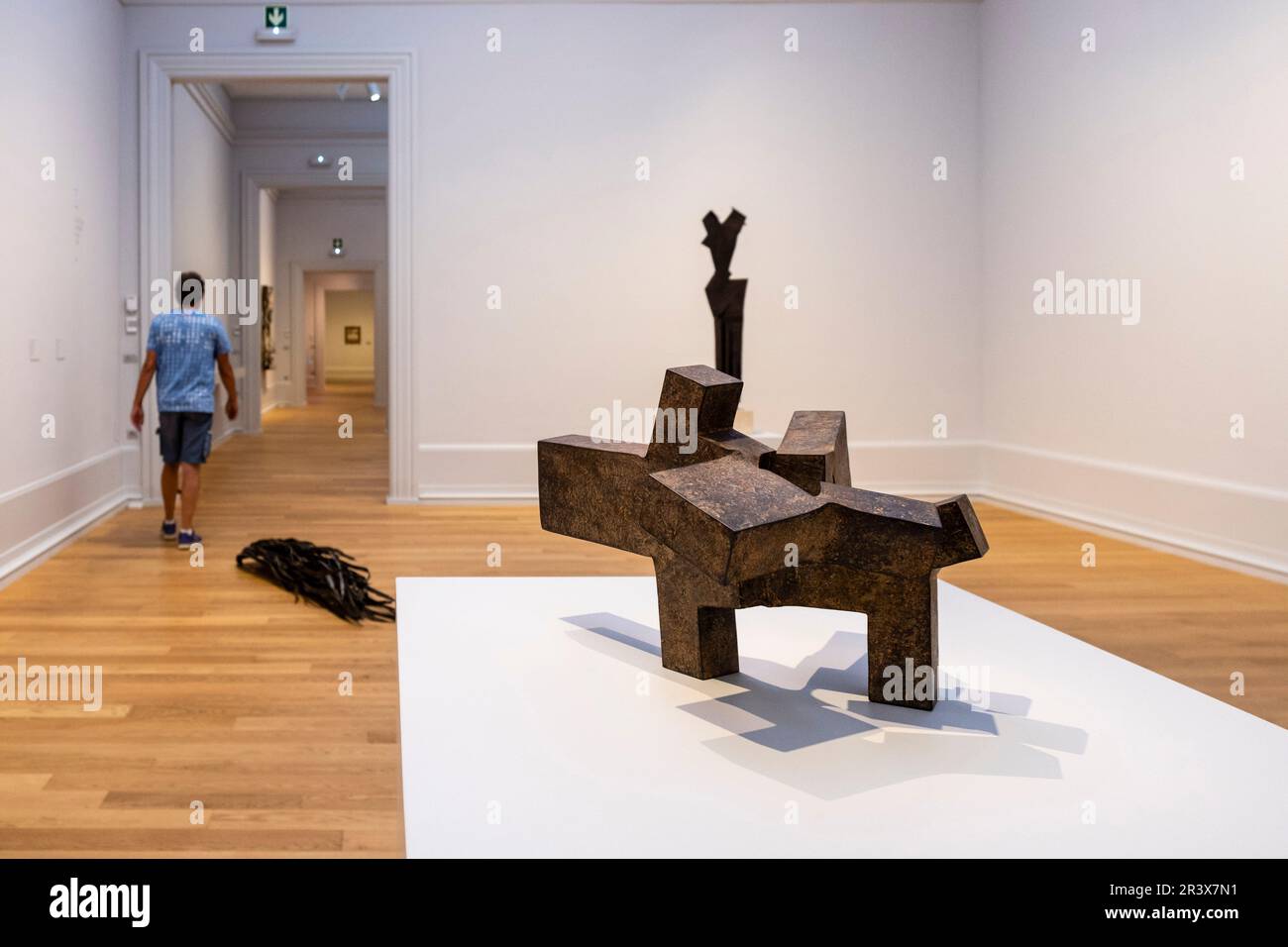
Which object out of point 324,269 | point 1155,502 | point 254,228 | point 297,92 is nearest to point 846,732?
point 1155,502

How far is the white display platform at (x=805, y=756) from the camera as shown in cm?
143

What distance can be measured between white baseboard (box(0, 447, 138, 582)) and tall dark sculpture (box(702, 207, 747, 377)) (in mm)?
3644

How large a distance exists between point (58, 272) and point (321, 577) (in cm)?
286

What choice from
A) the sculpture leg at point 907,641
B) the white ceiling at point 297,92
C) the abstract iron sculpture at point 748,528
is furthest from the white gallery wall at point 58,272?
the white ceiling at point 297,92

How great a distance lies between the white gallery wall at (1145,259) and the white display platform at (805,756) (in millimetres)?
3636

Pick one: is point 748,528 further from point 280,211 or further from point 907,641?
point 280,211

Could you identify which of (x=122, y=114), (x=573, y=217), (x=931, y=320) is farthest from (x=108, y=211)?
(x=931, y=320)

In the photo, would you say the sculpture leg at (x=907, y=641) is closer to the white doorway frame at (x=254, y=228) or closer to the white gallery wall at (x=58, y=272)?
the white gallery wall at (x=58, y=272)

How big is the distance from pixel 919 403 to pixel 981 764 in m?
6.74

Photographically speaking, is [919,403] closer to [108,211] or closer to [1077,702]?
[108,211]

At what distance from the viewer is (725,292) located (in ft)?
22.2

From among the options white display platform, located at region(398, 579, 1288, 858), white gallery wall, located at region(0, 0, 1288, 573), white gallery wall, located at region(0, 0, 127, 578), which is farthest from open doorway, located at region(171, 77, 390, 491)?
white display platform, located at region(398, 579, 1288, 858)

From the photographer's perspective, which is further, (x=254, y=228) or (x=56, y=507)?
(x=254, y=228)

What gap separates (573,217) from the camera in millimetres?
7918
